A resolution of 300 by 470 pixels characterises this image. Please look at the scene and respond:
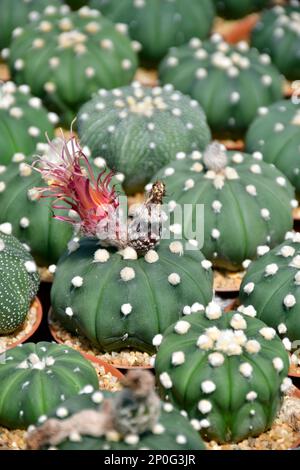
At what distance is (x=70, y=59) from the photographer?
218 inches

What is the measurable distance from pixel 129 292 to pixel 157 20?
278cm

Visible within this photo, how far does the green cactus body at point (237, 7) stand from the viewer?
6.86 metres

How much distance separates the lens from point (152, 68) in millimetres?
6426

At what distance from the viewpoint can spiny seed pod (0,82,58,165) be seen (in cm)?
502

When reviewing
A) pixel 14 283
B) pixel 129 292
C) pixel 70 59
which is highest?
pixel 70 59

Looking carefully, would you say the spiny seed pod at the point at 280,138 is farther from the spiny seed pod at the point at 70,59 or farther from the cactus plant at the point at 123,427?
the cactus plant at the point at 123,427

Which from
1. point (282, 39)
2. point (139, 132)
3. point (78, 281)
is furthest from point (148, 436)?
point (282, 39)

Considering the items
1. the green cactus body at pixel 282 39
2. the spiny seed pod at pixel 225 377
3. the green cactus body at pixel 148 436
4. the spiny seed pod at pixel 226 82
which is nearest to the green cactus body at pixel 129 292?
the spiny seed pod at pixel 225 377

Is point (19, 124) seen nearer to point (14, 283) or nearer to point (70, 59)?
point (70, 59)

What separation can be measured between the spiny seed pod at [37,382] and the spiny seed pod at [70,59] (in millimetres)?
2154

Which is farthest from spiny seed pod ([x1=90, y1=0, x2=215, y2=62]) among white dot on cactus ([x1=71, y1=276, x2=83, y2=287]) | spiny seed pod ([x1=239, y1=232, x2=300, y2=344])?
white dot on cactus ([x1=71, y1=276, x2=83, y2=287])

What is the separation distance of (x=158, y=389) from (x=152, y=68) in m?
3.15

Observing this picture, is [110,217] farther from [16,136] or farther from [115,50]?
[115,50]
